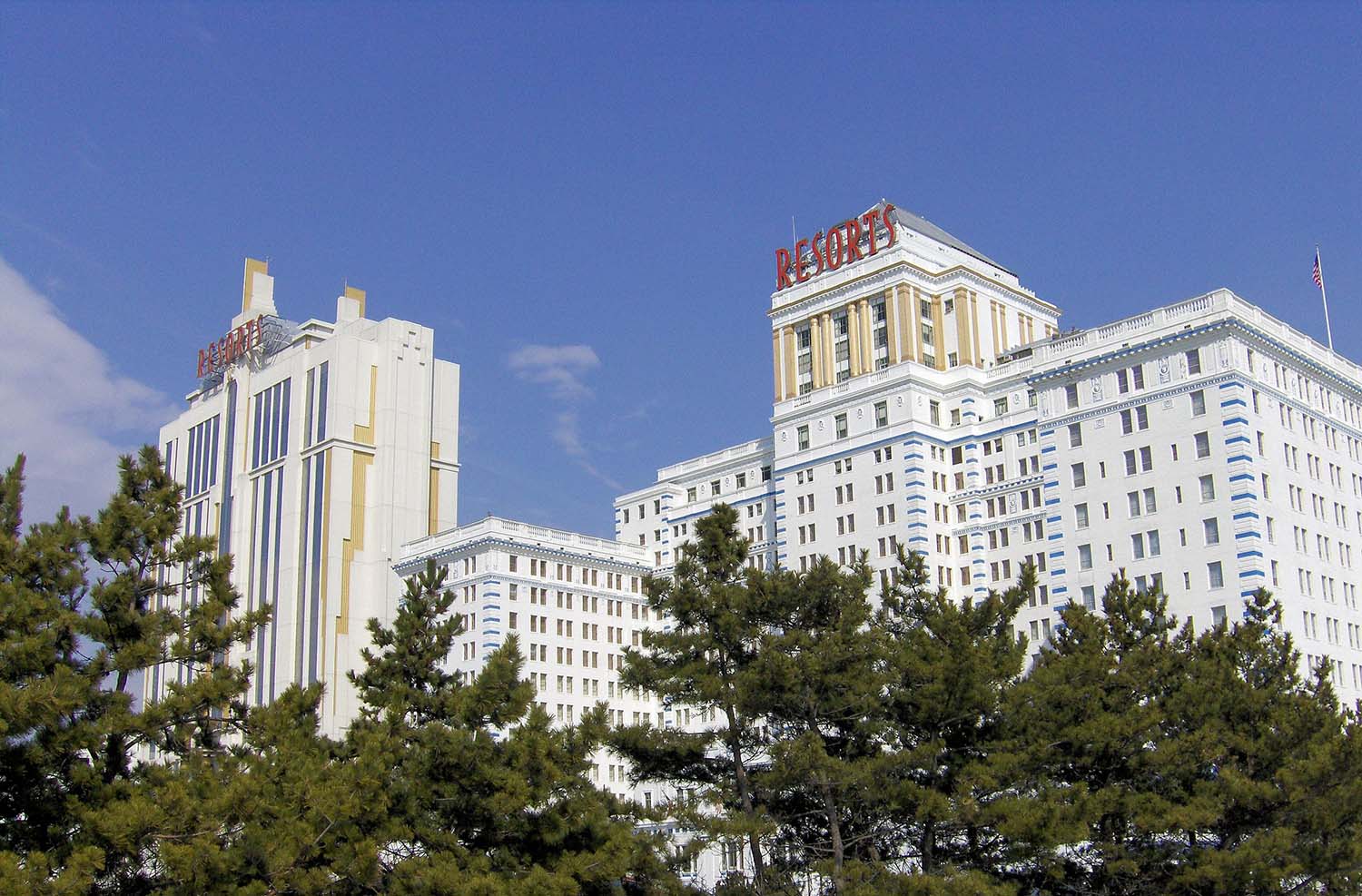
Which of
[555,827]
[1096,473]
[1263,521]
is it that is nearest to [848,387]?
[1096,473]

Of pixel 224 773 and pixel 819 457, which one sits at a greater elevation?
pixel 819 457

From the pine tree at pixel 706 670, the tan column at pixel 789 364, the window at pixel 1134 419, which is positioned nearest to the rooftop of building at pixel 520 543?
the tan column at pixel 789 364

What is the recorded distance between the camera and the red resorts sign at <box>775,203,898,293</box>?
119 meters

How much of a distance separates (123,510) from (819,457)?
7543cm

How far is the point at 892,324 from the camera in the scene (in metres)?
115

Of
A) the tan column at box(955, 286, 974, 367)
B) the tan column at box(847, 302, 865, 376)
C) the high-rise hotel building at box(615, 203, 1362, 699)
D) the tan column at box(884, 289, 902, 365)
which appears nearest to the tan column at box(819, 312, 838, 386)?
the high-rise hotel building at box(615, 203, 1362, 699)

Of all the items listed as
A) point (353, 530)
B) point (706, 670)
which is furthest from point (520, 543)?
point (706, 670)

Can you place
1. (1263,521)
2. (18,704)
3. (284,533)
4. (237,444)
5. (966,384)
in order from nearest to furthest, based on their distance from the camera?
(18,704)
(1263,521)
(966,384)
(284,533)
(237,444)

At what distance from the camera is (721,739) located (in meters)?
54.9

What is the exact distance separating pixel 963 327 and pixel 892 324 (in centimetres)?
560

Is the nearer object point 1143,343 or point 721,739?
point 721,739

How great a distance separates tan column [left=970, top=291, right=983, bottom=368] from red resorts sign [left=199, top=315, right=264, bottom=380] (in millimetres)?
83912

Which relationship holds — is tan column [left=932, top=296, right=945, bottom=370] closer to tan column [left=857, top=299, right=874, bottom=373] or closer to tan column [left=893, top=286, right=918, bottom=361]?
tan column [left=893, top=286, right=918, bottom=361]

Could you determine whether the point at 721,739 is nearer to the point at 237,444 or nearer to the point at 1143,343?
the point at 1143,343
